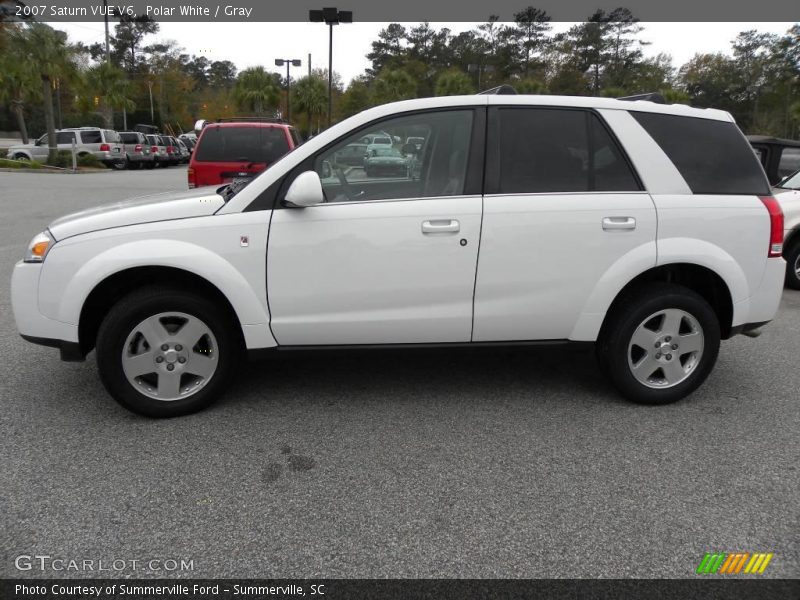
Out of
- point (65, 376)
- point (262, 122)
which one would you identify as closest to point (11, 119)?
point (262, 122)

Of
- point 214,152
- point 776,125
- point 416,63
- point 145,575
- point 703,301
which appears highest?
point 416,63

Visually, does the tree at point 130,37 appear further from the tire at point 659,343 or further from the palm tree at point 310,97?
the tire at point 659,343

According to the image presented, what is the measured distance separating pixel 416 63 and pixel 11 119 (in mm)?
45065

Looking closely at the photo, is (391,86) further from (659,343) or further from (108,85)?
(659,343)

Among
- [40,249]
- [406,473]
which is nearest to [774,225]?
[406,473]

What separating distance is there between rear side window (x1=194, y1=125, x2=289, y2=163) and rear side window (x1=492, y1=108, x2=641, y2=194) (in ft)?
19.4

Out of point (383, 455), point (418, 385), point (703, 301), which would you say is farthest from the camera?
point (418, 385)

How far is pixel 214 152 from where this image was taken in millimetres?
9180

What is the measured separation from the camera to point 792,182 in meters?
8.18

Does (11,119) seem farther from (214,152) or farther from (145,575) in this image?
(145,575)

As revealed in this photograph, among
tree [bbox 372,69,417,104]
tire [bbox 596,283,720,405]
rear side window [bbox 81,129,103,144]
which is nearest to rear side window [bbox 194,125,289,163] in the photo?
tire [bbox 596,283,720,405]

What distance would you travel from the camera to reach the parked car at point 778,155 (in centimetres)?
941

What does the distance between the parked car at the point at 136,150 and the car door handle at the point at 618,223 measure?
33940 millimetres

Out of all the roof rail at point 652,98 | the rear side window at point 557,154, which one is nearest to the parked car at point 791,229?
the roof rail at point 652,98
